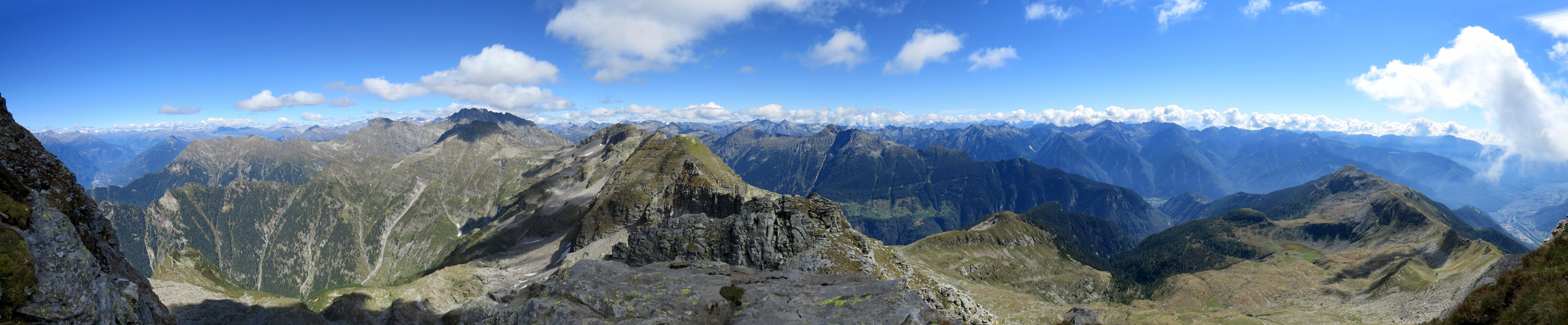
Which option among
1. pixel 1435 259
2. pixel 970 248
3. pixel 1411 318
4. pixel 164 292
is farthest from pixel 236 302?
pixel 1435 259

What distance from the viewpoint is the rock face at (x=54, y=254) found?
52.5 feet

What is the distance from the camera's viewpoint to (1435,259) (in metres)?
124

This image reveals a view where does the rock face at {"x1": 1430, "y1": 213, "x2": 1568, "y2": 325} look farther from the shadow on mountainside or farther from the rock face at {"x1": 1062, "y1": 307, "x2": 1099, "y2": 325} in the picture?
the shadow on mountainside

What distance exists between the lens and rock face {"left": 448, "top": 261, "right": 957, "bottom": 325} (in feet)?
75.7

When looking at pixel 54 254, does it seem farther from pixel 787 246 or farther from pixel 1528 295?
pixel 1528 295

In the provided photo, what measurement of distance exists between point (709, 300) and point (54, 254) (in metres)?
25.0

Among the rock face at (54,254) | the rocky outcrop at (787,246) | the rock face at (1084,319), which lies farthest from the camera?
the rock face at (1084,319)

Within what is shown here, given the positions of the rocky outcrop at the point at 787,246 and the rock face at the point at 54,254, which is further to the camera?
the rocky outcrop at the point at 787,246

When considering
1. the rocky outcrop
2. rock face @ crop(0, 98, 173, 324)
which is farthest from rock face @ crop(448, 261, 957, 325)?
rock face @ crop(0, 98, 173, 324)

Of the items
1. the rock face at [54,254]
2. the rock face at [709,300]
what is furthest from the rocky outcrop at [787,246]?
the rock face at [54,254]

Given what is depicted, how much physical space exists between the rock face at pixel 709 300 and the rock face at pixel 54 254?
12.5 m

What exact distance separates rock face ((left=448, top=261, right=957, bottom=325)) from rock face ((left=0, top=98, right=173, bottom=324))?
12.5 m

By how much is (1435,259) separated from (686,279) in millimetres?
200457

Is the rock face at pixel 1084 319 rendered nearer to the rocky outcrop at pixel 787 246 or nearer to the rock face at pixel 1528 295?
the rocky outcrop at pixel 787 246
